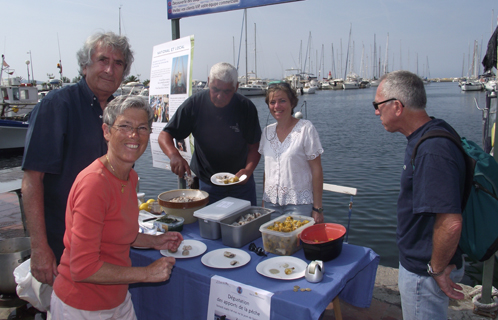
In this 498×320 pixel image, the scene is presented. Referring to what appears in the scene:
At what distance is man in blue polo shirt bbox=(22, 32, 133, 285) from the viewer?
1699 millimetres

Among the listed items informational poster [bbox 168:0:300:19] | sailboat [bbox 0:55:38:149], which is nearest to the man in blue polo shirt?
informational poster [bbox 168:0:300:19]

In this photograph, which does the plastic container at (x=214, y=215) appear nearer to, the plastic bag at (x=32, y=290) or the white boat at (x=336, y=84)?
the plastic bag at (x=32, y=290)

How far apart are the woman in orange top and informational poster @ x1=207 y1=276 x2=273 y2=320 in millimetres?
386

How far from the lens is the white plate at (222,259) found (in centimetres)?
190

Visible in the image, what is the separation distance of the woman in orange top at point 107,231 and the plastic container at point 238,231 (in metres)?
0.71

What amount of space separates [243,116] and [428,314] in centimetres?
216

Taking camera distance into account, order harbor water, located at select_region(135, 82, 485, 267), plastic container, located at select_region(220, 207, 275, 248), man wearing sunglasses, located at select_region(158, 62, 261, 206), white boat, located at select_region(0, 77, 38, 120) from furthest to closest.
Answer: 1. white boat, located at select_region(0, 77, 38, 120)
2. harbor water, located at select_region(135, 82, 485, 267)
3. man wearing sunglasses, located at select_region(158, 62, 261, 206)
4. plastic container, located at select_region(220, 207, 275, 248)

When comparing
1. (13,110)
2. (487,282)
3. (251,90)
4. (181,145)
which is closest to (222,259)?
(181,145)

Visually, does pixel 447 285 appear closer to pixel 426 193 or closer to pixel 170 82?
pixel 426 193

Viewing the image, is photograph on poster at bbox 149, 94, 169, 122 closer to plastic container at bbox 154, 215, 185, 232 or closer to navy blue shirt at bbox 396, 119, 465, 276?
plastic container at bbox 154, 215, 185, 232

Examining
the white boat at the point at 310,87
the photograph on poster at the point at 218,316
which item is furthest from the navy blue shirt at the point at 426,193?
the white boat at the point at 310,87

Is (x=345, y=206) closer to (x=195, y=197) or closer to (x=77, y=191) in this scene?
(x=195, y=197)

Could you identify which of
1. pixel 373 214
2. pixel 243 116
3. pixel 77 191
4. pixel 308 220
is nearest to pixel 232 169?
pixel 243 116

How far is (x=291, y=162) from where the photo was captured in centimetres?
268
